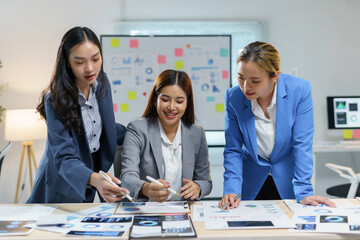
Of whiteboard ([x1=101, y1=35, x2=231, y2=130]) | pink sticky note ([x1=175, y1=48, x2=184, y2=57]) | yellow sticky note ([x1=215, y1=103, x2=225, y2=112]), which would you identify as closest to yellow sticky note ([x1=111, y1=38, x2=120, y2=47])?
whiteboard ([x1=101, y1=35, x2=231, y2=130])

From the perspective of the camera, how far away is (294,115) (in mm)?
1634

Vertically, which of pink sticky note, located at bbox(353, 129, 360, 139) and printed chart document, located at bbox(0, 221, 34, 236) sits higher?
pink sticky note, located at bbox(353, 129, 360, 139)

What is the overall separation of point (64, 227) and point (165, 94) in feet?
2.36

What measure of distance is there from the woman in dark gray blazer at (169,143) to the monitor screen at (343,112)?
244 cm

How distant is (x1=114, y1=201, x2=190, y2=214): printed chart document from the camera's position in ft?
4.69

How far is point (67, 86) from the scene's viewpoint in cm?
152

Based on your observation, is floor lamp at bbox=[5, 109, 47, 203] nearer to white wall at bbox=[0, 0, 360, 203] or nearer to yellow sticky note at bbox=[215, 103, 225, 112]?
white wall at bbox=[0, 0, 360, 203]

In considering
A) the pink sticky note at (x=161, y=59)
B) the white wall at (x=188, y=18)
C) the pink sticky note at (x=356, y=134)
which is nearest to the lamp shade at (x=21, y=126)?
the white wall at (x=188, y=18)

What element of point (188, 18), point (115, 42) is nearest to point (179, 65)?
point (188, 18)


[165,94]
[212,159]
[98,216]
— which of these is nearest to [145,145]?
[165,94]

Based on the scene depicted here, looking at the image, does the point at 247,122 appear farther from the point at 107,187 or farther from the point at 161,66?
the point at 161,66

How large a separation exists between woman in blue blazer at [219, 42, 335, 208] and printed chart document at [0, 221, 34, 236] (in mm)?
700

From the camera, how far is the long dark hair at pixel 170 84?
172 cm

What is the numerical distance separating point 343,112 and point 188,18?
1.78 metres
